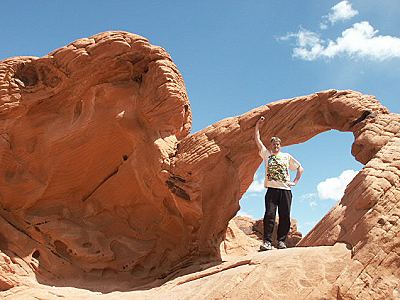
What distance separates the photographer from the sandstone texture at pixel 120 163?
700 centimetres

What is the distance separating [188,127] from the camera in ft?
27.1

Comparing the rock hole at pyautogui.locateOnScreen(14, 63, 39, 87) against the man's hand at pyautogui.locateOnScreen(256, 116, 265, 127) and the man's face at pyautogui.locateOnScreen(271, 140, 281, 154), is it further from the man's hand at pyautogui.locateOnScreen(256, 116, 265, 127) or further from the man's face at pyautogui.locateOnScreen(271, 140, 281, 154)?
the man's face at pyautogui.locateOnScreen(271, 140, 281, 154)

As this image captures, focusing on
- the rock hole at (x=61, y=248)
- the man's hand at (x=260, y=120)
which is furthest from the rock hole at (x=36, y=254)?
the man's hand at (x=260, y=120)

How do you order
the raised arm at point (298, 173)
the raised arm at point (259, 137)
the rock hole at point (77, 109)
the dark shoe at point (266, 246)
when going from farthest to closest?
1. the rock hole at point (77, 109)
2. the raised arm at point (259, 137)
3. the raised arm at point (298, 173)
4. the dark shoe at point (266, 246)

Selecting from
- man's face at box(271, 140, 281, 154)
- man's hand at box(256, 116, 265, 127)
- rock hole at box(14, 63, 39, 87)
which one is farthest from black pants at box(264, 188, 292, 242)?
rock hole at box(14, 63, 39, 87)

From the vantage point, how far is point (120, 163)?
27.9ft

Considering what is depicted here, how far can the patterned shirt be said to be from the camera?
615cm

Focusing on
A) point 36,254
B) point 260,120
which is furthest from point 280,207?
point 36,254

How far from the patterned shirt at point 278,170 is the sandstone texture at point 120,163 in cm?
82

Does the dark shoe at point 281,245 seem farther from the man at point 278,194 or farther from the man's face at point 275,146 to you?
the man's face at point 275,146

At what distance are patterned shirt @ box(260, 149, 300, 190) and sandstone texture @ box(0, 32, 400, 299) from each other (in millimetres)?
816

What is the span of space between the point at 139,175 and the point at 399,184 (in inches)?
167

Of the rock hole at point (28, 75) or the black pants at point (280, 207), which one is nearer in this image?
the black pants at point (280, 207)

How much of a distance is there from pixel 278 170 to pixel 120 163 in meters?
3.41
